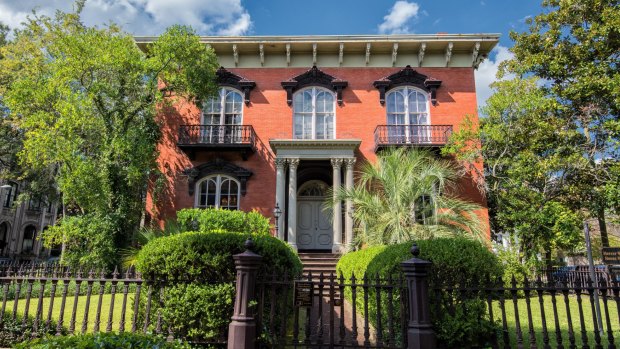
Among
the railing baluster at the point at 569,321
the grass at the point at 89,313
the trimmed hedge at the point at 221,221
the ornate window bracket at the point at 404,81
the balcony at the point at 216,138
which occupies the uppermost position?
the ornate window bracket at the point at 404,81

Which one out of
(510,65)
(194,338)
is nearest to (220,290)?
(194,338)

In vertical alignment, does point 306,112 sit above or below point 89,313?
above

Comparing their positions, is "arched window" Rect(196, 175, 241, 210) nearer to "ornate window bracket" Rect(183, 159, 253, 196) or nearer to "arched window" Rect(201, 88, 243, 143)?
"ornate window bracket" Rect(183, 159, 253, 196)

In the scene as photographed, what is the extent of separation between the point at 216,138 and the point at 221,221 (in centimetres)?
516

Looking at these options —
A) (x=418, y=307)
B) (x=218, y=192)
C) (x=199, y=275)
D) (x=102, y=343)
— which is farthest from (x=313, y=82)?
(x=102, y=343)

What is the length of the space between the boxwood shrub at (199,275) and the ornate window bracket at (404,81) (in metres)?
12.7

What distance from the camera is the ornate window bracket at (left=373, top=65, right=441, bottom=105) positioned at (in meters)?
17.1

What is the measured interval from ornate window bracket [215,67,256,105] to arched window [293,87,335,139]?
2.13 meters

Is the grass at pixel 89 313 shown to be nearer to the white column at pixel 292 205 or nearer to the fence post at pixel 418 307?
the fence post at pixel 418 307

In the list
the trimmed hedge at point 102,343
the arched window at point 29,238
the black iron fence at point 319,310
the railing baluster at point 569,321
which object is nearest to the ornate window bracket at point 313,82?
the black iron fence at point 319,310

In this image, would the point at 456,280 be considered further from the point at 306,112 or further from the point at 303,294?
the point at 306,112

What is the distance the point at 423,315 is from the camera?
5008 millimetres

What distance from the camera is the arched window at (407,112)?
54.4 ft

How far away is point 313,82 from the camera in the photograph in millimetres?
17375
